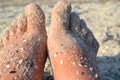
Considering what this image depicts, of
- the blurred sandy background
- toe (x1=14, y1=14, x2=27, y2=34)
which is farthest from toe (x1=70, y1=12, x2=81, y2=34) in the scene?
the blurred sandy background

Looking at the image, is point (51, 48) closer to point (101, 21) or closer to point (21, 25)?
point (21, 25)

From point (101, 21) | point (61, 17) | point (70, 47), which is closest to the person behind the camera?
point (70, 47)

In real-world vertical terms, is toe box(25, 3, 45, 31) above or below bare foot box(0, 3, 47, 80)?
above

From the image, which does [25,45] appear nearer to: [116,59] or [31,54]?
[31,54]

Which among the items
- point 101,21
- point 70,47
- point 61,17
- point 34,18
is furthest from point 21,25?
point 101,21

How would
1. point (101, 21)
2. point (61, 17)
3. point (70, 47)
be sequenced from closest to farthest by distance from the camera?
point (70, 47), point (61, 17), point (101, 21)

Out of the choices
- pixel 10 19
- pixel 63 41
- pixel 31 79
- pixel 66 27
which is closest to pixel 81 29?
pixel 66 27

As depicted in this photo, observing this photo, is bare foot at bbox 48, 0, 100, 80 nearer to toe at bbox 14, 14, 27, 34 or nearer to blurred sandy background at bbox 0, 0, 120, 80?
toe at bbox 14, 14, 27, 34
